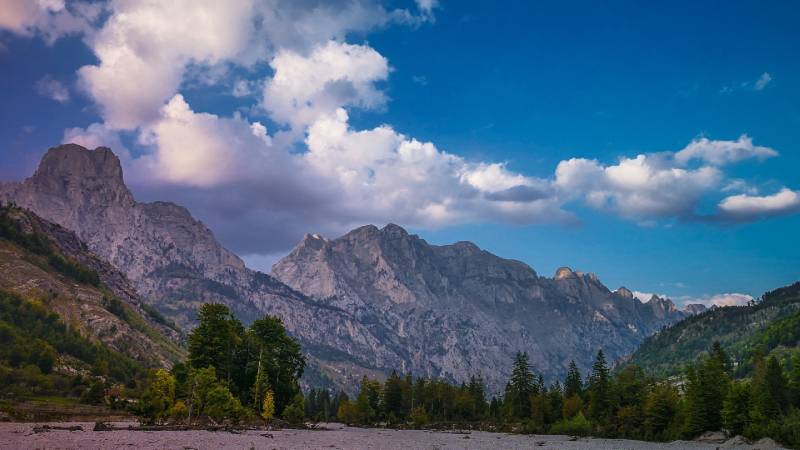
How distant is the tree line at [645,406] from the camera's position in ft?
321

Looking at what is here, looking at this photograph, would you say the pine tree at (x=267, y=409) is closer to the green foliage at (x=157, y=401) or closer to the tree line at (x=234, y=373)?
the tree line at (x=234, y=373)

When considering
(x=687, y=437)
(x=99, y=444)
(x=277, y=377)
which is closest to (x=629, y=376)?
(x=687, y=437)

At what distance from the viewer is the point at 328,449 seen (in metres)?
55.3

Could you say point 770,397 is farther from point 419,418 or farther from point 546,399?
point 419,418

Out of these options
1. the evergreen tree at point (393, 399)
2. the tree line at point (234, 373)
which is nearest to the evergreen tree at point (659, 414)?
the tree line at point (234, 373)

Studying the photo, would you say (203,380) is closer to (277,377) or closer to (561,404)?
(277,377)

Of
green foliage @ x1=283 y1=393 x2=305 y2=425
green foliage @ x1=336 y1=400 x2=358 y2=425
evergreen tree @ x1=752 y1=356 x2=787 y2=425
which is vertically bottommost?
green foliage @ x1=336 y1=400 x2=358 y2=425

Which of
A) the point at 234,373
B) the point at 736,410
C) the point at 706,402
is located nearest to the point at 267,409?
the point at 234,373

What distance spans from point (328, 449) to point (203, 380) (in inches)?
1532

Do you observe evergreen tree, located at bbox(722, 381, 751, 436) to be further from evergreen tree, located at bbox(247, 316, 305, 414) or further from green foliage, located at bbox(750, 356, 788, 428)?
evergreen tree, located at bbox(247, 316, 305, 414)

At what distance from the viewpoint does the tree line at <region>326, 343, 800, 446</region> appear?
321ft

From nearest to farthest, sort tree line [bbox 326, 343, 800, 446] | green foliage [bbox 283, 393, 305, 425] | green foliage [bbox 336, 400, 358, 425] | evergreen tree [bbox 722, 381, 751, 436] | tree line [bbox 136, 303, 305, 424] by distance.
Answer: tree line [bbox 136, 303, 305, 424], tree line [bbox 326, 343, 800, 446], evergreen tree [bbox 722, 381, 751, 436], green foliage [bbox 283, 393, 305, 425], green foliage [bbox 336, 400, 358, 425]

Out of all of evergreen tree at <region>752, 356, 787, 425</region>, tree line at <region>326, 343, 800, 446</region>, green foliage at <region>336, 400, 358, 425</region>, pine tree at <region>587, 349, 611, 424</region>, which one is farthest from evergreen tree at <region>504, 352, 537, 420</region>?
evergreen tree at <region>752, 356, 787, 425</region>

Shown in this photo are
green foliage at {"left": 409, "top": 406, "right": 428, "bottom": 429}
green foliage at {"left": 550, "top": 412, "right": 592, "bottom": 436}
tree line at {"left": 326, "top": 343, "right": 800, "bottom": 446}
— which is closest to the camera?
tree line at {"left": 326, "top": 343, "right": 800, "bottom": 446}
